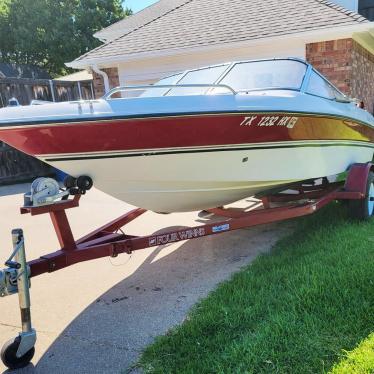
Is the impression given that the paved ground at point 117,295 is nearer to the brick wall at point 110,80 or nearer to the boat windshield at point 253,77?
the boat windshield at point 253,77

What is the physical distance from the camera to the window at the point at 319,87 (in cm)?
438

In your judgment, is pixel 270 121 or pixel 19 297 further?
pixel 270 121

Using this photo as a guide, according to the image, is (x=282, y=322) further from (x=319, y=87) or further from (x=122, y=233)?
(x=319, y=87)

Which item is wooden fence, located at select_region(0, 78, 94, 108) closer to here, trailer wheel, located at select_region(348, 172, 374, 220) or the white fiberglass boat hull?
the white fiberglass boat hull

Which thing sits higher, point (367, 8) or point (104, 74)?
point (367, 8)

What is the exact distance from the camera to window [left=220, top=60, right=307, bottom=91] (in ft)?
13.8

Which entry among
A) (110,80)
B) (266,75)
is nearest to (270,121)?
(266,75)

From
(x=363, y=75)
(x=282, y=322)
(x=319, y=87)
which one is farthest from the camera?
(x=363, y=75)

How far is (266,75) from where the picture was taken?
430 cm

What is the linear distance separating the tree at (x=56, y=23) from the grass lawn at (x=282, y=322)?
27771mm

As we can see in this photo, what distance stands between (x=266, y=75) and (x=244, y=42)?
4.32 m

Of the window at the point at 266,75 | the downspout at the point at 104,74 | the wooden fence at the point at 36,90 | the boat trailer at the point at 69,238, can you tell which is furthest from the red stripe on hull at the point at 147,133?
the wooden fence at the point at 36,90

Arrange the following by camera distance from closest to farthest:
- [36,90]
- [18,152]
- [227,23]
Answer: [227,23], [18,152], [36,90]

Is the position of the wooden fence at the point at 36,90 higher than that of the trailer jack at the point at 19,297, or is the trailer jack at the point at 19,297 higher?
the wooden fence at the point at 36,90
